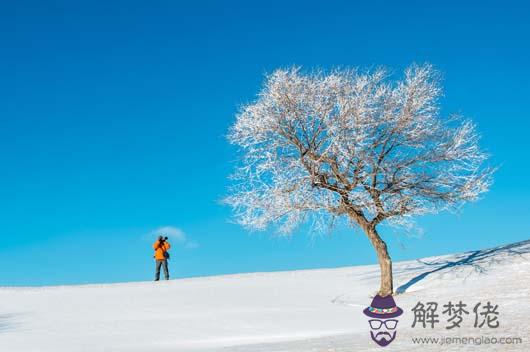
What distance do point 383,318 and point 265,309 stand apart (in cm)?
414

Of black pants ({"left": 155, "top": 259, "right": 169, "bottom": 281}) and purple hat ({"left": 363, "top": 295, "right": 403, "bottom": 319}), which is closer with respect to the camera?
purple hat ({"left": 363, "top": 295, "right": 403, "bottom": 319})

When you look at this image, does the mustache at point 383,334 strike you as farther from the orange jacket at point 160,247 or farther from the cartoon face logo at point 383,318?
the orange jacket at point 160,247

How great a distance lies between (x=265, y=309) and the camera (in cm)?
1894

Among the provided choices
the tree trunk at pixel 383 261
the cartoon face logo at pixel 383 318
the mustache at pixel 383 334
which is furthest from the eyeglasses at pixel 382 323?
the tree trunk at pixel 383 261

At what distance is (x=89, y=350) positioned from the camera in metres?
13.0

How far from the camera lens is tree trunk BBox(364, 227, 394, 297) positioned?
863 inches

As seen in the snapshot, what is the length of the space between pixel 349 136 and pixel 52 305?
11858mm

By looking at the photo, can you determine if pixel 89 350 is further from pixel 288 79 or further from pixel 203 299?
pixel 288 79

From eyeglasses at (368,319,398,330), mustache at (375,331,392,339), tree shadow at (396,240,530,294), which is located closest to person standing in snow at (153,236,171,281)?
tree shadow at (396,240,530,294)

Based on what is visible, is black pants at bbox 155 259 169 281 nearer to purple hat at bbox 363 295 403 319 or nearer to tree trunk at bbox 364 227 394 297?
tree trunk at bbox 364 227 394 297

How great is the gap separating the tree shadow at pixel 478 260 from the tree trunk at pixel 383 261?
650mm

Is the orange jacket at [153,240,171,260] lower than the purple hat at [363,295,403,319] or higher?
higher

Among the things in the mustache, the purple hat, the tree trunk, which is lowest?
the mustache

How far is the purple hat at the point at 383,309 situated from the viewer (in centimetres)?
1681
